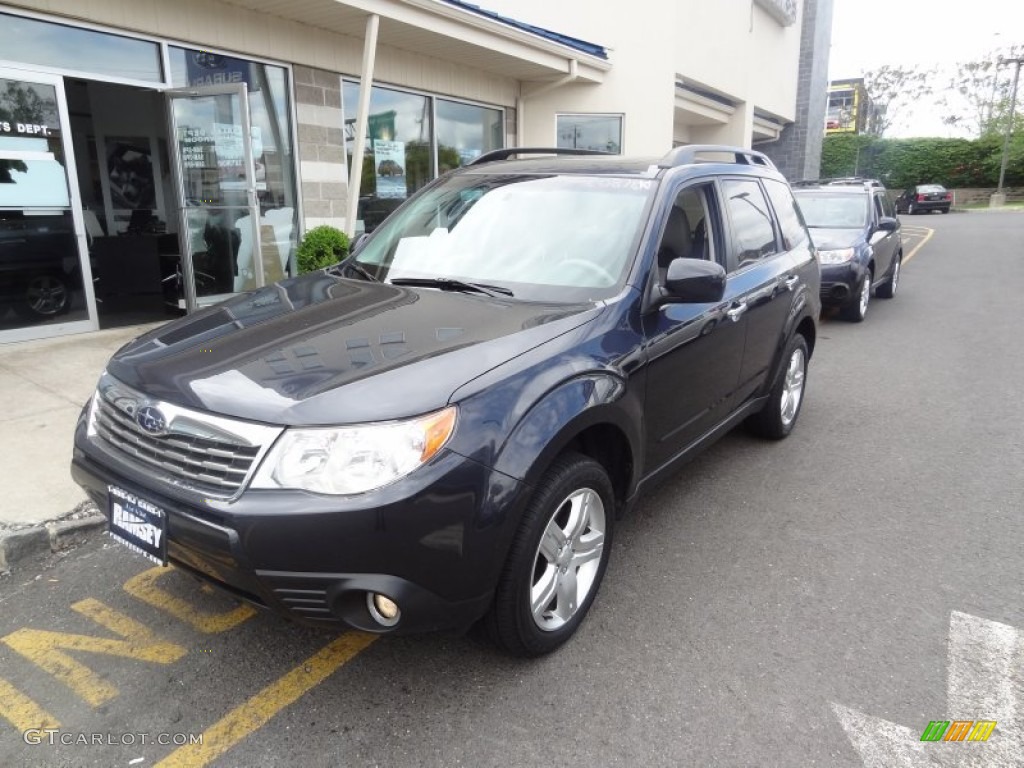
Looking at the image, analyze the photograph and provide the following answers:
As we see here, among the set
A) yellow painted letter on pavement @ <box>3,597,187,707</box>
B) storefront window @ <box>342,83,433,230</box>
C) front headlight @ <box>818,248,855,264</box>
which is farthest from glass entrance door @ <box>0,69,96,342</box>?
front headlight @ <box>818,248,855,264</box>

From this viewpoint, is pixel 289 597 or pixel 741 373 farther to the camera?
pixel 741 373

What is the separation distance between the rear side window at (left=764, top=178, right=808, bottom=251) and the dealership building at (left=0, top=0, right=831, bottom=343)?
499cm

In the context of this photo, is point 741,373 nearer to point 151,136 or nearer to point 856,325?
point 856,325

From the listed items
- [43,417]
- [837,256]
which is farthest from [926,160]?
[43,417]

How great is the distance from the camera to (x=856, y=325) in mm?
9336

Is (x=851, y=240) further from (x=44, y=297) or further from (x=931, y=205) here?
(x=931, y=205)

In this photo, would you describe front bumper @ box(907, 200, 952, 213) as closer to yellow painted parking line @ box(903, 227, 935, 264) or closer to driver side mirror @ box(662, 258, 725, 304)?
yellow painted parking line @ box(903, 227, 935, 264)

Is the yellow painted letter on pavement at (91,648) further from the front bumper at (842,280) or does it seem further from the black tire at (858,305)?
the black tire at (858,305)

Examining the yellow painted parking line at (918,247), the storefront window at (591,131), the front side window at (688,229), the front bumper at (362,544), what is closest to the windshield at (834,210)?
the storefront window at (591,131)

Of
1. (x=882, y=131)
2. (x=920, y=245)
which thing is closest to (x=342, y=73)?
(x=920, y=245)

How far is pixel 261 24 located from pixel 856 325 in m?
8.03

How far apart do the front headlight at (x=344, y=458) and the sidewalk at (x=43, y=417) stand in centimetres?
211

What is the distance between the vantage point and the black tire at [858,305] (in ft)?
30.2

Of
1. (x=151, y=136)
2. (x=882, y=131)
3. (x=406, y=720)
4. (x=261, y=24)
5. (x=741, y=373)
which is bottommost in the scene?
(x=406, y=720)
